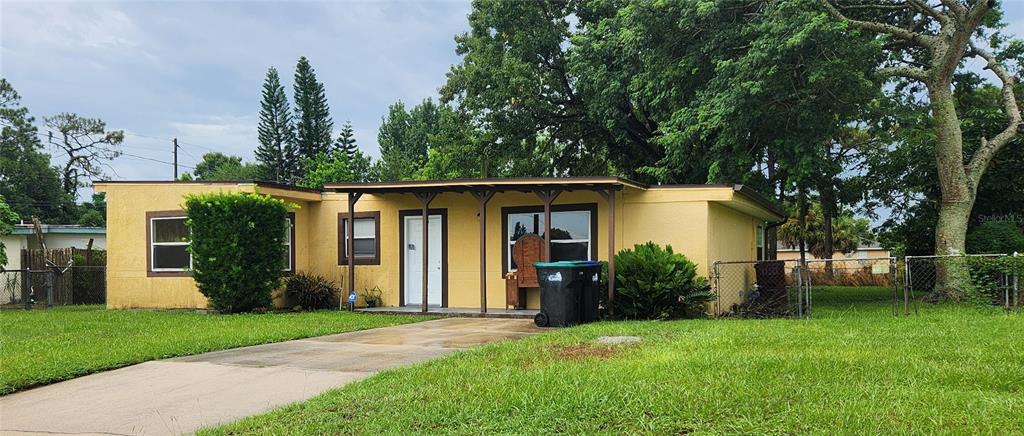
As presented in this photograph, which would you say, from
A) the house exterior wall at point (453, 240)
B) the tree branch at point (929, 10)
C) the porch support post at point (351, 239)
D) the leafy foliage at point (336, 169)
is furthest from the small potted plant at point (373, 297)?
the tree branch at point (929, 10)

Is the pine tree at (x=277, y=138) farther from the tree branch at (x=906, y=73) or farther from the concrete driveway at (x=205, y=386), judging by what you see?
the concrete driveway at (x=205, y=386)

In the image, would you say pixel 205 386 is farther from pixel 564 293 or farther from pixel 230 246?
pixel 230 246

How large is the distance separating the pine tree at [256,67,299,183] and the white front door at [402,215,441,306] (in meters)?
27.5

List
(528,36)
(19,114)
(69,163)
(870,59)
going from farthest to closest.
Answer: (69,163) < (19,114) < (528,36) < (870,59)

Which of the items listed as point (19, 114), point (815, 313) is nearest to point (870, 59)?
point (815, 313)

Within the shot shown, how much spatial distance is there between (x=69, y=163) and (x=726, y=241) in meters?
50.1

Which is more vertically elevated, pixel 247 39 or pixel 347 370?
pixel 247 39

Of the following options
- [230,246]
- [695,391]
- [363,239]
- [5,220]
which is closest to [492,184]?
[363,239]

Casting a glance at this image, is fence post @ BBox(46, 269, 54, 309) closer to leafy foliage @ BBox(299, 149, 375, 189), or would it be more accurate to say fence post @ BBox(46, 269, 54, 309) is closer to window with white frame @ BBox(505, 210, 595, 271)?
window with white frame @ BBox(505, 210, 595, 271)

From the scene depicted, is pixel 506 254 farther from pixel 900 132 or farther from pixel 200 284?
pixel 900 132

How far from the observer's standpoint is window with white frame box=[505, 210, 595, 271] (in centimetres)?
1334

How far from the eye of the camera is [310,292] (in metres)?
14.6

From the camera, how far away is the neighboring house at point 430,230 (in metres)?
13.0

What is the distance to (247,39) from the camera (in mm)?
Result: 16938
